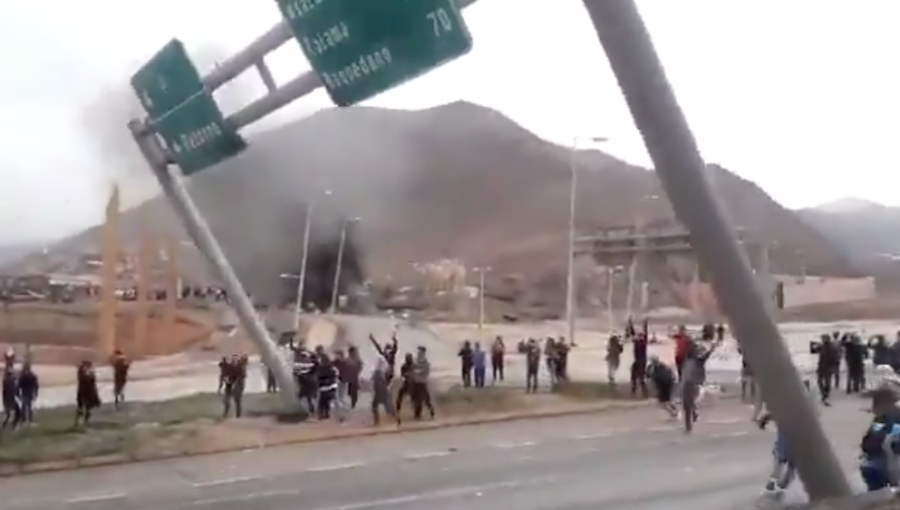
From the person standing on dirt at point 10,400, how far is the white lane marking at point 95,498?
0.99 m

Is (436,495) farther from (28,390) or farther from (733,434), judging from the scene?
(28,390)

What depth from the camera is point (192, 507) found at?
24.2 ft

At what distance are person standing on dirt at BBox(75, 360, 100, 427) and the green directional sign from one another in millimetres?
1692

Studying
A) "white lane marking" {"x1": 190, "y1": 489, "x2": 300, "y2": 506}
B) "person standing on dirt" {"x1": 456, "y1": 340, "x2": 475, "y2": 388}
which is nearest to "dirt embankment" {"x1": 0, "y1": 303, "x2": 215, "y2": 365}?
"white lane marking" {"x1": 190, "y1": 489, "x2": 300, "y2": 506}

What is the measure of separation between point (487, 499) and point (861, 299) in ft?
10.6

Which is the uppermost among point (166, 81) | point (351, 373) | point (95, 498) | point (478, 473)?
point (166, 81)

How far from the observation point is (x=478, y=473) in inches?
317

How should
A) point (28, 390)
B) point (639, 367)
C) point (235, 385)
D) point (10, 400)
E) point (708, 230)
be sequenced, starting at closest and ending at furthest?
1. point (708, 230)
2. point (10, 400)
3. point (28, 390)
4. point (639, 367)
5. point (235, 385)

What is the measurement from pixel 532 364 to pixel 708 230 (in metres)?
5.80

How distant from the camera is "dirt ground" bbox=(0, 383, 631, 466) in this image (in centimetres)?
852

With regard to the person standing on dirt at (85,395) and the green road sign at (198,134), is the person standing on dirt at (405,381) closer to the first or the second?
the green road sign at (198,134)

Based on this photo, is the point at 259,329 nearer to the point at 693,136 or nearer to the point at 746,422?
the point at 746,422

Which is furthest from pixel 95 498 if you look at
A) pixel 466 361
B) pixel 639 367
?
pixel 639 367

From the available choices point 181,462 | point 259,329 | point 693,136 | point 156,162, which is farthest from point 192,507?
point 693,136
